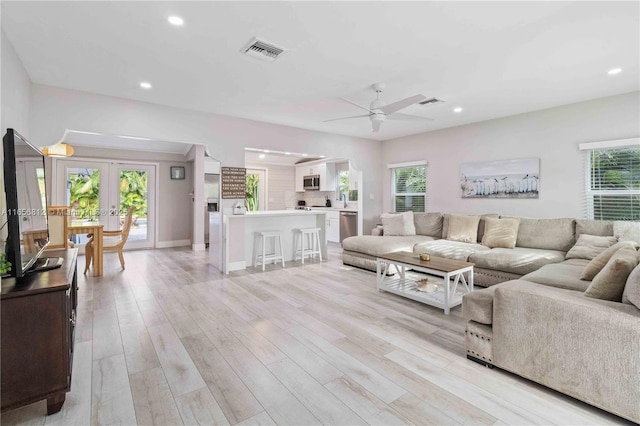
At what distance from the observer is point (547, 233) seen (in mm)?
4250

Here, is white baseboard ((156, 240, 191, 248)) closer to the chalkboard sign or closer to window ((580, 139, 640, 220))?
the chalkboard sign

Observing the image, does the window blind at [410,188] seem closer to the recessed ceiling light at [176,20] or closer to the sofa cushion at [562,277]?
the sofa cushion at [562,277]

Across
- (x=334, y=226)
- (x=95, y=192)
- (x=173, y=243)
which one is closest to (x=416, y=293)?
(x=334, y=226)

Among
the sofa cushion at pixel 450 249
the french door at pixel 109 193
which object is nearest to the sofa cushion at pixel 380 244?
the sofa cushion at pixel 450 249

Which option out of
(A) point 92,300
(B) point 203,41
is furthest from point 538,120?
(A) point 92,300

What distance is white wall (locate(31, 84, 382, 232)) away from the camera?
3603mm

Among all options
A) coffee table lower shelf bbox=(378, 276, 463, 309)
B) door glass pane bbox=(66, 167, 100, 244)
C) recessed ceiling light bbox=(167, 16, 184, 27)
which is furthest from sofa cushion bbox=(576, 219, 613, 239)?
door glass pane bbox=(66, 167, 100, 244)

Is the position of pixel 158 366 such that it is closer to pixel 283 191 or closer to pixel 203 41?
pixel 203 41

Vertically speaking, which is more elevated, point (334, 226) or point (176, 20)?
point (176, 20)

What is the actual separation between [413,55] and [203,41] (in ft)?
6.24

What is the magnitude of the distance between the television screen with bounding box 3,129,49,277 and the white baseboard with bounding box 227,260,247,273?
102 inches

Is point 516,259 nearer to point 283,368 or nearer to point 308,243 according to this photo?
point 283,368

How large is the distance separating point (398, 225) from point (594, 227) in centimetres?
268

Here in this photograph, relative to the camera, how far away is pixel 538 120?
468 cm
